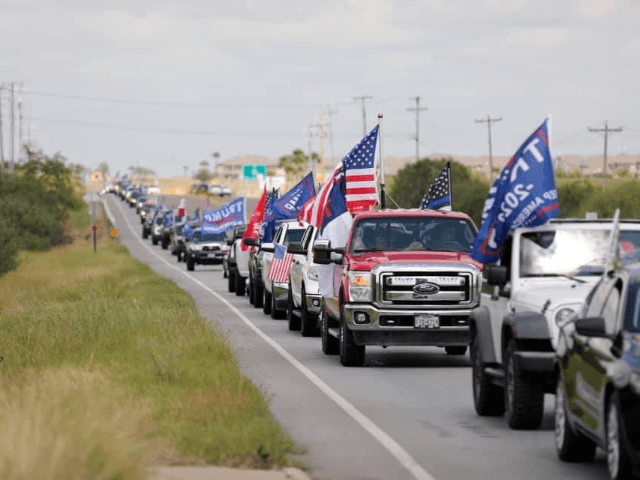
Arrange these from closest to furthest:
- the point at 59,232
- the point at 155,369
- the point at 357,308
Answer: the point at 155,369
the point at 357,308
the point at 59,232

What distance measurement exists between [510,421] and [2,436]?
6.16 metres

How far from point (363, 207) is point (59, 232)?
9114 centimetres

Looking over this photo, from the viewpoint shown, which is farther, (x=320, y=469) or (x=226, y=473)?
(x=320, y=469)

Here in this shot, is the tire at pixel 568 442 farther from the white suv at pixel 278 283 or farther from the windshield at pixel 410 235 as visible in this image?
the white suv at pixel 278 283

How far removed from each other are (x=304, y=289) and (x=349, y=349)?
19.5 ft

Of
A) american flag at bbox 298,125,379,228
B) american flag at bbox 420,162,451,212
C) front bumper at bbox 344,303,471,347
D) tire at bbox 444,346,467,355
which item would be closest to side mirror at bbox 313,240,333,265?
front bumper at bbox 344,303,471,347

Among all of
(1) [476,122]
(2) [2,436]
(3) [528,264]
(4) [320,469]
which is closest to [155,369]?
(3) [528,264]

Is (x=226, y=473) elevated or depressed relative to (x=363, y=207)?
depressed

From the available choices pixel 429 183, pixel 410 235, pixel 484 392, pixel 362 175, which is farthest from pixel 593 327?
pixel 429 183

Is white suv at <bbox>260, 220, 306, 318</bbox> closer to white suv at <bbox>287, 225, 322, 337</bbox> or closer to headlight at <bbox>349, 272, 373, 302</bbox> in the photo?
white suv at <bbox>287, 225, 322, 337</bbox>

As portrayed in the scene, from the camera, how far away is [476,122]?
12575 cm

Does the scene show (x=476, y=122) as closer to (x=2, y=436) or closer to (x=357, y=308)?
(x=357, y=308)

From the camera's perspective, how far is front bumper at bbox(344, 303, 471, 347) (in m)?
21.2

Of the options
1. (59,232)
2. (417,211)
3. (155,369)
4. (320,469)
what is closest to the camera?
(320,469)
